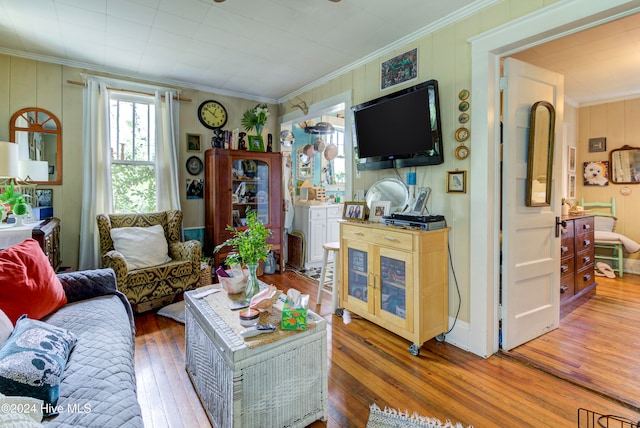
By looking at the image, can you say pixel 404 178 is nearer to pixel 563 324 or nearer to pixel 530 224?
pixel 530 224

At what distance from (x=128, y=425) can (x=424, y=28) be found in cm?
301

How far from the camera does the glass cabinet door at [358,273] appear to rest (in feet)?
8.77

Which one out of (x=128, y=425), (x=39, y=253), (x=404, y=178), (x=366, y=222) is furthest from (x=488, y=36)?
(x=39, y=253)

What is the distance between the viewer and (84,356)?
1.33 meters

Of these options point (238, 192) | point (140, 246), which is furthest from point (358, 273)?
point (140, 246)

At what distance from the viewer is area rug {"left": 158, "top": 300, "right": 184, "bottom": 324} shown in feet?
9.20

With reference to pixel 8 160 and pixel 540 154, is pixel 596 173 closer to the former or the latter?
pixel 540 154

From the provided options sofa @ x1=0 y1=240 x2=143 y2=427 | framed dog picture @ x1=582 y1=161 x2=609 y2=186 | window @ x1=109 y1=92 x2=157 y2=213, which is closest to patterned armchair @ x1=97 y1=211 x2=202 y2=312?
window @ x1=109 y1=92 x2=157 y2=213

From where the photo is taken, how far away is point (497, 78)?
2.18m

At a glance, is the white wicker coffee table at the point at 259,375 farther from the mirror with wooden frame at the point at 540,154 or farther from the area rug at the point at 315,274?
the area rug at the point at 315,274

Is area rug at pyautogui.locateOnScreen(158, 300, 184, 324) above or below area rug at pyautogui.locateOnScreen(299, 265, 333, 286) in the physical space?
below

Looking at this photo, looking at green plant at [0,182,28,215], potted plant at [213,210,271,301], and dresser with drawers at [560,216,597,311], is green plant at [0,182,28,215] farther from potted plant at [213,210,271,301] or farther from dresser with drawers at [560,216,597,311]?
dresser with drawers at [560,216,597,311]

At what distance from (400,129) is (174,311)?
2640 mm

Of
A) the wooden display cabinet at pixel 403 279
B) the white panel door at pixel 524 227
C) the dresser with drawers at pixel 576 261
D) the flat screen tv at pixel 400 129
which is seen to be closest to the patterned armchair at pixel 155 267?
the wooden display cabinet at pixel 403 279
